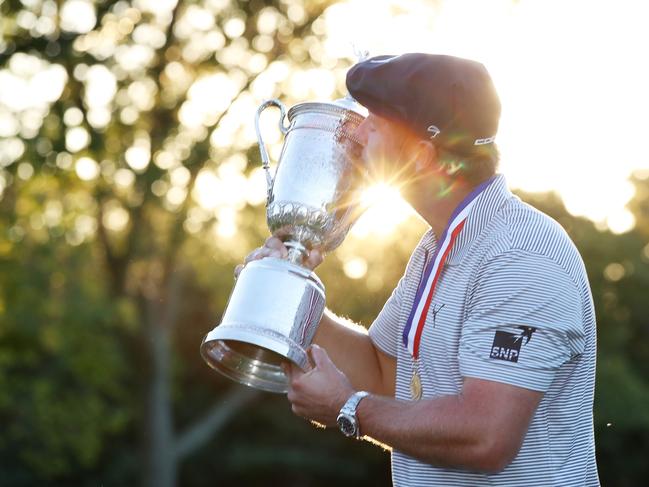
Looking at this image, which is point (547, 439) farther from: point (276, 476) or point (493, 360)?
point (276, 476)

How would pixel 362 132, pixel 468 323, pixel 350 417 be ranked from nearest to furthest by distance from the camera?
pixel 468 323 < pixel 350 417 < pixel 362 132

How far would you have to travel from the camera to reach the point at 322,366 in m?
2.62

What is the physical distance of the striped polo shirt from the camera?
7.59 feet

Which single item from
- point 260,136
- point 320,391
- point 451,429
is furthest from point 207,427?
point 451,429

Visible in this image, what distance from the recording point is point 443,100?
2.53 m

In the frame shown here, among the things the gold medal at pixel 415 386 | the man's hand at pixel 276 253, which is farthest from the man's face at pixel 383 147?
the gold medal at pixel 415 386

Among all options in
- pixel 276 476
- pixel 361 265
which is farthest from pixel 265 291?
pixel 276 476

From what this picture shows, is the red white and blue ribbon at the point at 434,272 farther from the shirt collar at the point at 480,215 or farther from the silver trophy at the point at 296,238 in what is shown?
the silver trophy at the point at 296,238

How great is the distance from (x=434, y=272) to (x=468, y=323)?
0.21m

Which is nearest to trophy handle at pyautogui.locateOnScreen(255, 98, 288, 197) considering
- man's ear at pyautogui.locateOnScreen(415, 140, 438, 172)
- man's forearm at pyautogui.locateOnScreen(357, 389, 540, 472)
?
man's ear at pyautogui.locateOnScreen(415, 140, 438, 172)

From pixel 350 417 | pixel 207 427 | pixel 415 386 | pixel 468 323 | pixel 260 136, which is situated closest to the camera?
pixel 468 323

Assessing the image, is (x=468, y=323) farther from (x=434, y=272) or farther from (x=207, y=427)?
(x=207, y=427)

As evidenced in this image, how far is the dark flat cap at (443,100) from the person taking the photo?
99.8 inches

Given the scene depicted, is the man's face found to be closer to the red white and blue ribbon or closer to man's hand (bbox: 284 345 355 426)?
the red white and blue ribbon
